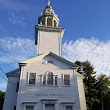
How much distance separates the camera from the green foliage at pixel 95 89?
4515cm

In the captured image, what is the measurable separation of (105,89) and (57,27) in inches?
1006

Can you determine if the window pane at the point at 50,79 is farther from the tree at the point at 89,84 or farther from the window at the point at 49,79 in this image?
the tree at the point at 89,84

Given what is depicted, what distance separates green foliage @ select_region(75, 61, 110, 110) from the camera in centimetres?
4515

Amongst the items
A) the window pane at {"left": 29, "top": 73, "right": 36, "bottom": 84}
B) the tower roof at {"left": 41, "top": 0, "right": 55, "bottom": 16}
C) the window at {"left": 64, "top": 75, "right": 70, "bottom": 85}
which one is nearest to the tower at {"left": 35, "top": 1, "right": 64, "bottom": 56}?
the tower roof at {"left": 41, "top": 0, "right": 55, "bottom": 16}

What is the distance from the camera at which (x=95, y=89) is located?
46.9 metres

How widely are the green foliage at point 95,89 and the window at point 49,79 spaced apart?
2237 cm

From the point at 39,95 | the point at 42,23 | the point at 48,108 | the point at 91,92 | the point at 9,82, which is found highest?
the point at 42,23

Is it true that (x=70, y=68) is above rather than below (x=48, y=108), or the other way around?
above

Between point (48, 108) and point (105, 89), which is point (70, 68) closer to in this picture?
point (48, 108)

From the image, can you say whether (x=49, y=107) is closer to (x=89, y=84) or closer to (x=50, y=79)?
(x=50, y=79)

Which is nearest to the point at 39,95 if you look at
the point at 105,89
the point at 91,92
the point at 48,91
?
the point at 48,91

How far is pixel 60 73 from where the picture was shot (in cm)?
2403

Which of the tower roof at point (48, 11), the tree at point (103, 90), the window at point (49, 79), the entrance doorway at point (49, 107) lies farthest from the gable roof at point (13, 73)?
the tree at point (103, 90)

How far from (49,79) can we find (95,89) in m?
26.1
